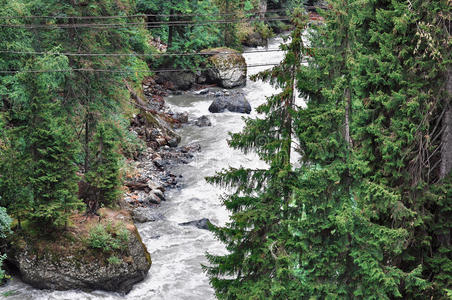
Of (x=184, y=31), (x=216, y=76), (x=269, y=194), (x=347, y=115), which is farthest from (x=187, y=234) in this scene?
(x=184, y=31)

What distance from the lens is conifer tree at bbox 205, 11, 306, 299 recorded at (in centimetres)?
855

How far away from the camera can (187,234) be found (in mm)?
16859

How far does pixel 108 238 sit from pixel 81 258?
0.94 metres

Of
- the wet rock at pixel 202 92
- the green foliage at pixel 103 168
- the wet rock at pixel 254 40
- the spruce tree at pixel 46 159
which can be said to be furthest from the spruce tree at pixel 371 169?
the wet rock at pixel 254 40

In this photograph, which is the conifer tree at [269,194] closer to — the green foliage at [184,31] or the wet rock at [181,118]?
the wet rock at [181,118]

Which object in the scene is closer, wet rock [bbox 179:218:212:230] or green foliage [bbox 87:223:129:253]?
green foliage [bbox 87:223:129:253]

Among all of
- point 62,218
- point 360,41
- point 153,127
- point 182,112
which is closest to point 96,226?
point 62,218

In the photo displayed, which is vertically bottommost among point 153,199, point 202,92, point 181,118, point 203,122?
point 153,199

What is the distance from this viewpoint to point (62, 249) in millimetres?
12773

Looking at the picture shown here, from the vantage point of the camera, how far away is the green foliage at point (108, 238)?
12969 mm

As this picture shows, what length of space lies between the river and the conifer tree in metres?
3.10

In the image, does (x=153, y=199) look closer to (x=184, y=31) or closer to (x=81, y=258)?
(x=81, y=258)

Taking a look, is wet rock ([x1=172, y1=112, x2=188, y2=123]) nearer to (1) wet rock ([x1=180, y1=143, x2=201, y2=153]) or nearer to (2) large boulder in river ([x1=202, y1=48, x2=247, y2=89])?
(1) wet rock ([x1=180, y1=143, x2=201, y2=153])

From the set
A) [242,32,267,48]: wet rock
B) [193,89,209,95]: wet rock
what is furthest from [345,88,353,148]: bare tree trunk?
[242,32,267,48]: wet rock
